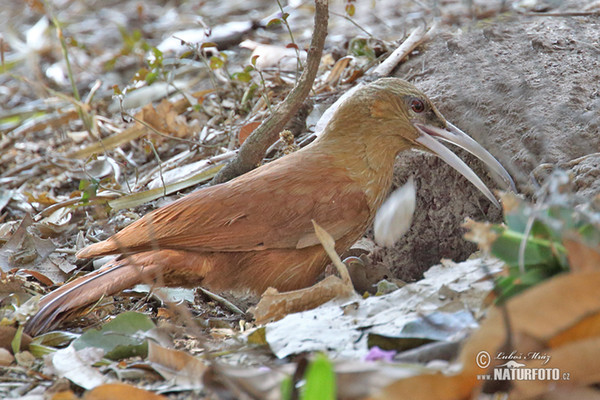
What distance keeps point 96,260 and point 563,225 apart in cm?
250

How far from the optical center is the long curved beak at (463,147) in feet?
10.5

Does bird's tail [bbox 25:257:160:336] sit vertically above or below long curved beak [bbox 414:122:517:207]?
below

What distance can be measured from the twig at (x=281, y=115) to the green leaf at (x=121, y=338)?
1268 mm

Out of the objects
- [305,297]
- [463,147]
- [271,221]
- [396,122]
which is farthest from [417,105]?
[305,297]

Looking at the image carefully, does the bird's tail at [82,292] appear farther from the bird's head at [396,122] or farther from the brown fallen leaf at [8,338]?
the bird's head at [396,122]

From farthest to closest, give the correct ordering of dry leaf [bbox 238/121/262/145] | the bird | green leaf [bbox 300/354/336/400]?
dry leaf [bbox 238/121/262/145]
the bird
green leaf [bbox 300/354/336/400]

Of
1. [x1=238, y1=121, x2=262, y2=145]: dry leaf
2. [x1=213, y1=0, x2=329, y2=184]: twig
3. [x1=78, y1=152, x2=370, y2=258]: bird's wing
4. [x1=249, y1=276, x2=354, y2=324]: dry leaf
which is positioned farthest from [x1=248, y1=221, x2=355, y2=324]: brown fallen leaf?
[x1=238, y1=121, x2=262, y2=145]: dry leaf

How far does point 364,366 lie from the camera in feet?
5.77

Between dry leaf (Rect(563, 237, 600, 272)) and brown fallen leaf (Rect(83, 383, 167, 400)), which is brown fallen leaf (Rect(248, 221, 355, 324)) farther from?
dry leaf (Rect(563, 237, 600, 272))

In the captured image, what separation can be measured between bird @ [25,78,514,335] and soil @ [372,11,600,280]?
209mm

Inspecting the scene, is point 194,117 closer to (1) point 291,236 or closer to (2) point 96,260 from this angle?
(2) point 96,260

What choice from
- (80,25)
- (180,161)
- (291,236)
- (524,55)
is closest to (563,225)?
(291,236)

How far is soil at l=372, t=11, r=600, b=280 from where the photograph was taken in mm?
3193

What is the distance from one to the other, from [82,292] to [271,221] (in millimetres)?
826
